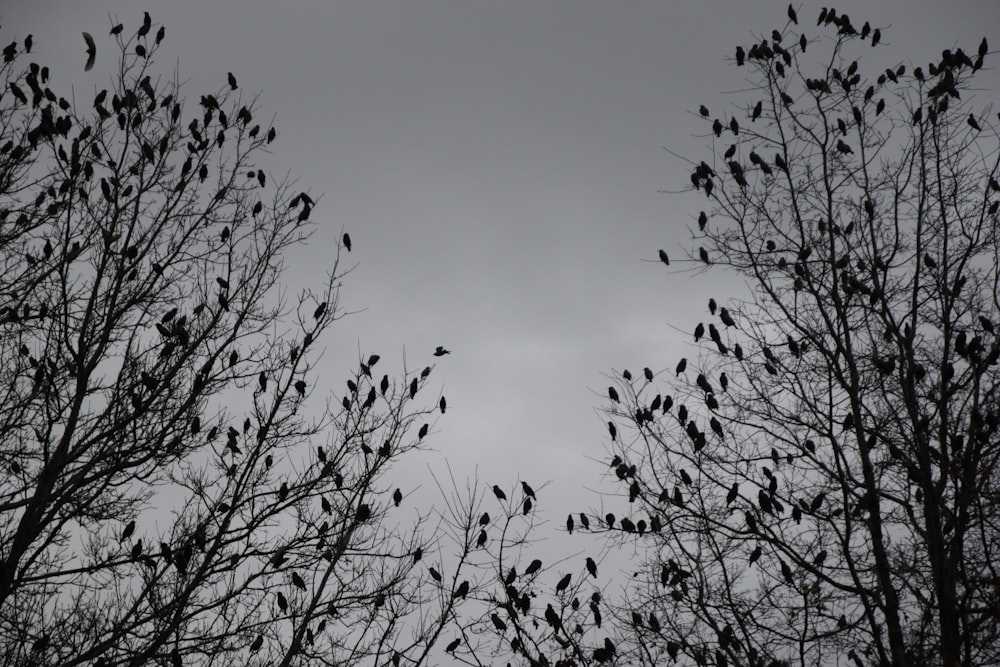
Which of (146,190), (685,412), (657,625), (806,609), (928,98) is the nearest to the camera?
(806,609)

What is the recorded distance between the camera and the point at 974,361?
6969mm

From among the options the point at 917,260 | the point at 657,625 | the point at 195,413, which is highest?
the point at 917,260

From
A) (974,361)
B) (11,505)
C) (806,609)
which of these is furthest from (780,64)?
(11,505)

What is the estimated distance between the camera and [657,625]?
22.2 feet

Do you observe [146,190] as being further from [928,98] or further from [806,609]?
[928,98]

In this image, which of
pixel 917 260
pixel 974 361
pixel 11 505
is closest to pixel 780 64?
pixel 917 260

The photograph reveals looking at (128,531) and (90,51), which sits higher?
(90,51)

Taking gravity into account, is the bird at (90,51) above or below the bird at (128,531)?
above

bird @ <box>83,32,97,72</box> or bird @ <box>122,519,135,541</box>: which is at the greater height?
bird @ <box>83,32,97,72</box>

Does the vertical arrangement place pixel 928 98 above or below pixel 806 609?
above

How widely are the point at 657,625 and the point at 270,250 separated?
582 cm

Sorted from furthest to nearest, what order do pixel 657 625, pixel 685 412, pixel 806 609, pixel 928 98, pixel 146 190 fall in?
1. pixel 928 98
2. pixel 146 190
3. pixel 685 412
4. pixel 657 625
5. pixel 806 609

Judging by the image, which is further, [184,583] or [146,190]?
[146,190]

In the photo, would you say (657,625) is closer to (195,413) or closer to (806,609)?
(806,609)
